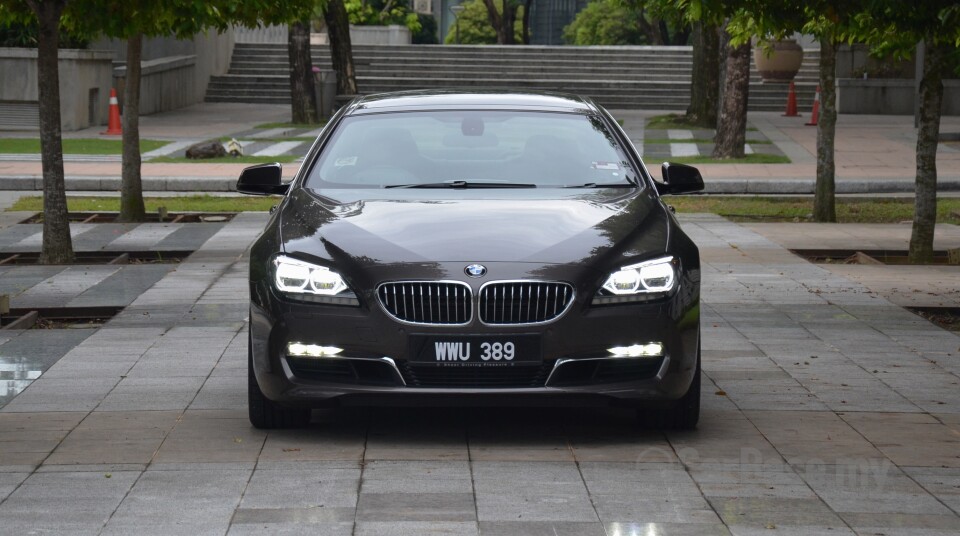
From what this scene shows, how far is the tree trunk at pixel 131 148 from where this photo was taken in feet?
50.8

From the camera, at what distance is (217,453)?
604cm

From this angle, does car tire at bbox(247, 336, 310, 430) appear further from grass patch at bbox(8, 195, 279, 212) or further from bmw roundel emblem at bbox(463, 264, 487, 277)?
grass patch at bbox(8, 195, 279, 212)

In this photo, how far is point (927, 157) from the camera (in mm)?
12297

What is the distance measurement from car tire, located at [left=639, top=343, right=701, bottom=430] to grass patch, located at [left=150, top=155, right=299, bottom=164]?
17384 millimetres

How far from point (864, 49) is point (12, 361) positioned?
32.2 metres

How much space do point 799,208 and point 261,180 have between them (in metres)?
11.6

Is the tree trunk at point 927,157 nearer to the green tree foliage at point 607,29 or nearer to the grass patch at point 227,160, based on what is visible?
the grass patch at point 227,160

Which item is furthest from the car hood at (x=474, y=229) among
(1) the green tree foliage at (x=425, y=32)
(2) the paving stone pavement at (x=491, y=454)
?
(1) the green tree foliage at (x=425, y=32)

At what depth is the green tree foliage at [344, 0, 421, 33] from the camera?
185ft

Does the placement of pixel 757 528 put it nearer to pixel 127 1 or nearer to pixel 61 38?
pixel 127 1

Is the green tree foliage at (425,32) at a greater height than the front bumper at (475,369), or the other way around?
the green tree foliage at (425,32)

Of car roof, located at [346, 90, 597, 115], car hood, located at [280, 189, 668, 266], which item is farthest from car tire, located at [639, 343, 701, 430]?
car roof, located at [346, 90, 597, 115]

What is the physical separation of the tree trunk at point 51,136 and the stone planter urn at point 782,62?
94.4 ft

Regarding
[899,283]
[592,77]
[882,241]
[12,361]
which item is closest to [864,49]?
[592,77]
